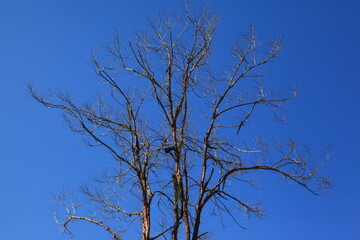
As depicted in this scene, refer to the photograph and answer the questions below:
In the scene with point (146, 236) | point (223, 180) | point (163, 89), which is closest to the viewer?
point (146, 236)

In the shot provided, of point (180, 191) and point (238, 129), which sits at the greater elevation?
point (238, 129)

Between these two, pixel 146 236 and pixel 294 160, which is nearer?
pixel 146 236

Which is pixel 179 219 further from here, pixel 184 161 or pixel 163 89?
pixel 163 89

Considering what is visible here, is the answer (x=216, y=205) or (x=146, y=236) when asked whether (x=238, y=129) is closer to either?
(x=216, y=205)

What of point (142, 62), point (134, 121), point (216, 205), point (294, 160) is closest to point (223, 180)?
point (216, 205)

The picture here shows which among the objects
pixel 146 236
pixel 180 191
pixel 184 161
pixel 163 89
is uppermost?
pixel 163 89

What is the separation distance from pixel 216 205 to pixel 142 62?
7.83 ft

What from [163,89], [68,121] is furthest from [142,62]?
[68,121]

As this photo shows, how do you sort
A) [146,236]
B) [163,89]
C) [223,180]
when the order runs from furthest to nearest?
[163,89] < [223,180] < [146,236]

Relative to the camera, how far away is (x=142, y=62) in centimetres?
671

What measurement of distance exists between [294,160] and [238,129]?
0.93 metres

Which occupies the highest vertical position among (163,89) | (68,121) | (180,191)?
(163,89)

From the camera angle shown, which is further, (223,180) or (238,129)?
(238,129)

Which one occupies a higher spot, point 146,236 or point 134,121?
point 134,121
